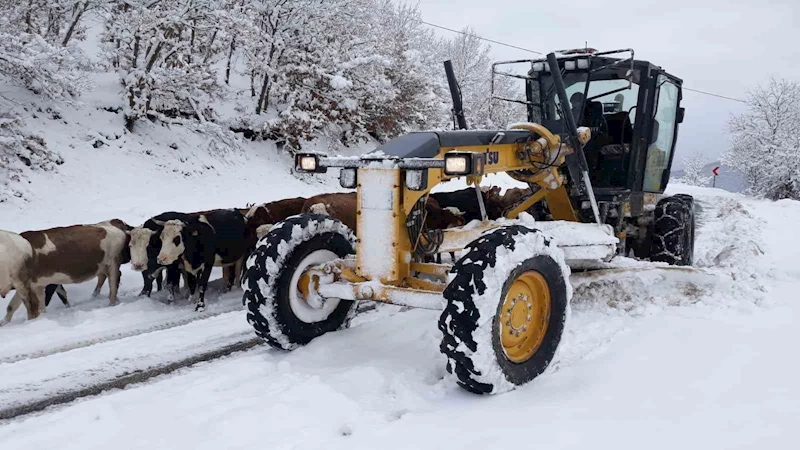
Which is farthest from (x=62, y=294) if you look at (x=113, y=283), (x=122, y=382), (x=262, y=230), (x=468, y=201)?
(x=468, y=201)

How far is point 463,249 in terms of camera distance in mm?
4742

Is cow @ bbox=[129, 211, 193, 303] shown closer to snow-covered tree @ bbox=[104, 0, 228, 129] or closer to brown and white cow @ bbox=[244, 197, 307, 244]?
brown and white cow @ bbox=[244, 197, 307, 244]

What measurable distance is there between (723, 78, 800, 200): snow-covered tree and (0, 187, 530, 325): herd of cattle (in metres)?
34.8

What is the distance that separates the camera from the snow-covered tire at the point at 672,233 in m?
7.64

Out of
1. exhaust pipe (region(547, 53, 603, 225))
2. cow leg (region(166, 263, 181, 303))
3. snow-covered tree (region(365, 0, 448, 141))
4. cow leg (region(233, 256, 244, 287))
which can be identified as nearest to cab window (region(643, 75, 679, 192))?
exhaust pipe (region(547, 53, 603, 225))

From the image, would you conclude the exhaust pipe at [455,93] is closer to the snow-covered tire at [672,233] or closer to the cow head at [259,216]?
the snow-covered tire at [672,233]

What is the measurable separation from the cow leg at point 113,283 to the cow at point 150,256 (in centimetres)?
29

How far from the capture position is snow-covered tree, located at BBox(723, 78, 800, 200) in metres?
36.2

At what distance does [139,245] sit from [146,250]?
0.32 feet

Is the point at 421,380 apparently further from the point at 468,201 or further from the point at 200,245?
the point at 468,201

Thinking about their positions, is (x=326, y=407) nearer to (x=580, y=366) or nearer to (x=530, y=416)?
(x=530, y=416)

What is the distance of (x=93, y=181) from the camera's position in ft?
39.9

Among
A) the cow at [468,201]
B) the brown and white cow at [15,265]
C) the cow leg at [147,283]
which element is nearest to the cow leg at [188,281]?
the cow leg at [147,283]

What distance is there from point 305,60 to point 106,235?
13.1 m
